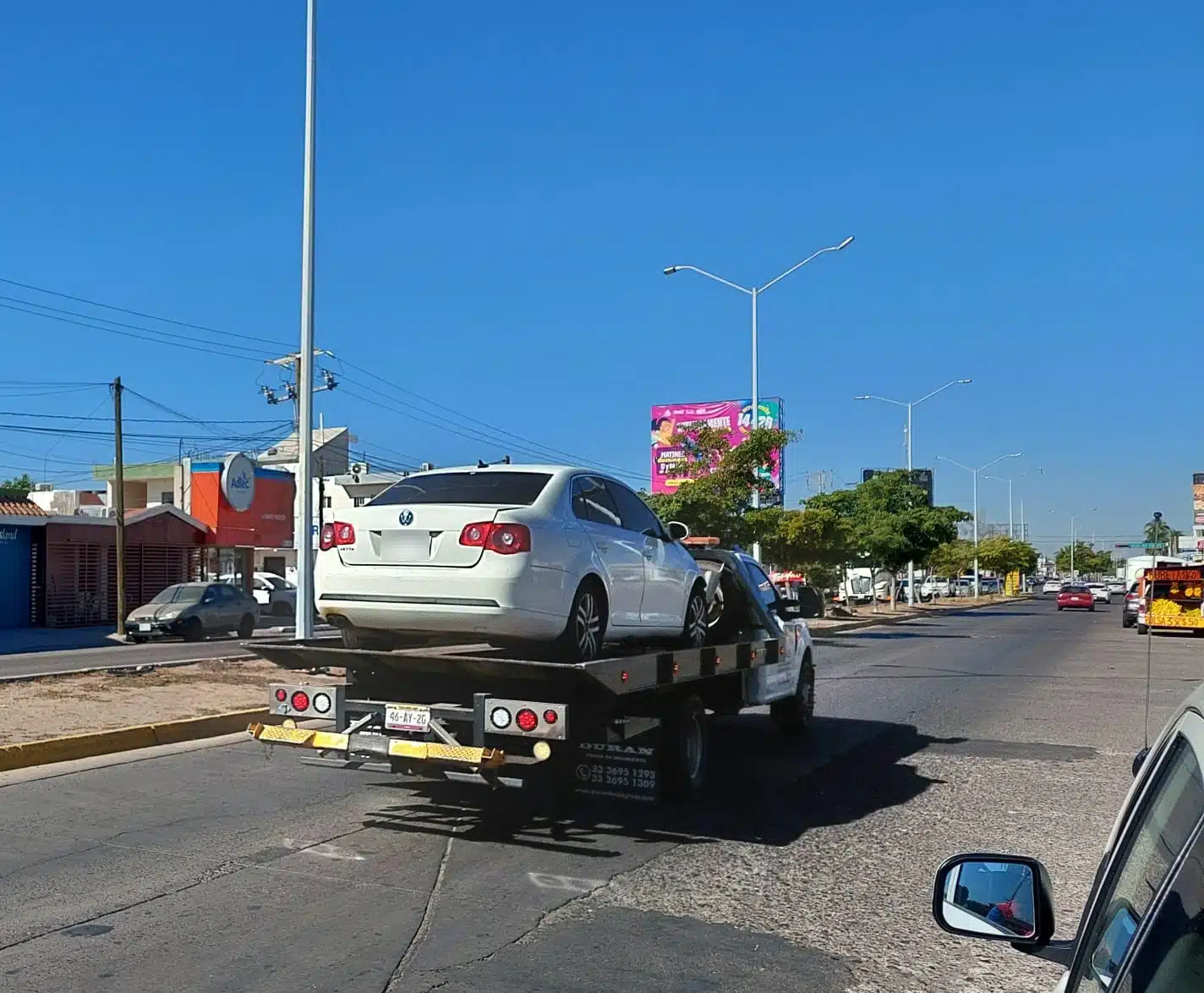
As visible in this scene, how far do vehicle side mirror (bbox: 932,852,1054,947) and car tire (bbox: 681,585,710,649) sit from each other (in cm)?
756

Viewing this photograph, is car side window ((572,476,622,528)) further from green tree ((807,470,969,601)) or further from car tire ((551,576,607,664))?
green tree ((807,470,969,601))

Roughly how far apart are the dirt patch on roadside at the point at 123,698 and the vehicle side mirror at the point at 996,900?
704 cm

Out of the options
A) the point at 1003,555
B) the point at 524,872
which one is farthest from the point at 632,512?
the point at 1003,555

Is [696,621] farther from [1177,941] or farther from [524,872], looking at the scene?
[1177,941]

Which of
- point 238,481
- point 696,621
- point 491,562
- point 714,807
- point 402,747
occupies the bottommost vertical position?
point 714,807

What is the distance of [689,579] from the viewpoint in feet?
34.4

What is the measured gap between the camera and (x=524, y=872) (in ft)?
23.1

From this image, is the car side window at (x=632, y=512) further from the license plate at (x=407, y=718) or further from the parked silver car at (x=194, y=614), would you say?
the parked silver car at (x=194, y=614)

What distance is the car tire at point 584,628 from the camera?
26.7 feet

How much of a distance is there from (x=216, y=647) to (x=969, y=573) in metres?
98.9

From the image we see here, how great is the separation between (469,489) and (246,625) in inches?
988

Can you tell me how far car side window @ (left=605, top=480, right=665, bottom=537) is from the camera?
31.1 ft

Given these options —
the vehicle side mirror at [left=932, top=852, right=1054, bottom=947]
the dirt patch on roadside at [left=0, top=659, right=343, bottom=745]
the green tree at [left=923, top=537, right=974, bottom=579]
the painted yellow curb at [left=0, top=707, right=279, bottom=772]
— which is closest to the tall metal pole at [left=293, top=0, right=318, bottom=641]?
the dirt patch on roadside at [left=0, top=659, right=343, bottom=745]

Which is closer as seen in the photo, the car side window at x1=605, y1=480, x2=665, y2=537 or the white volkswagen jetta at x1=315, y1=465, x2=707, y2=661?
the white volkswagen jetta at x1=315, y1=465, x2=707, y2=661
